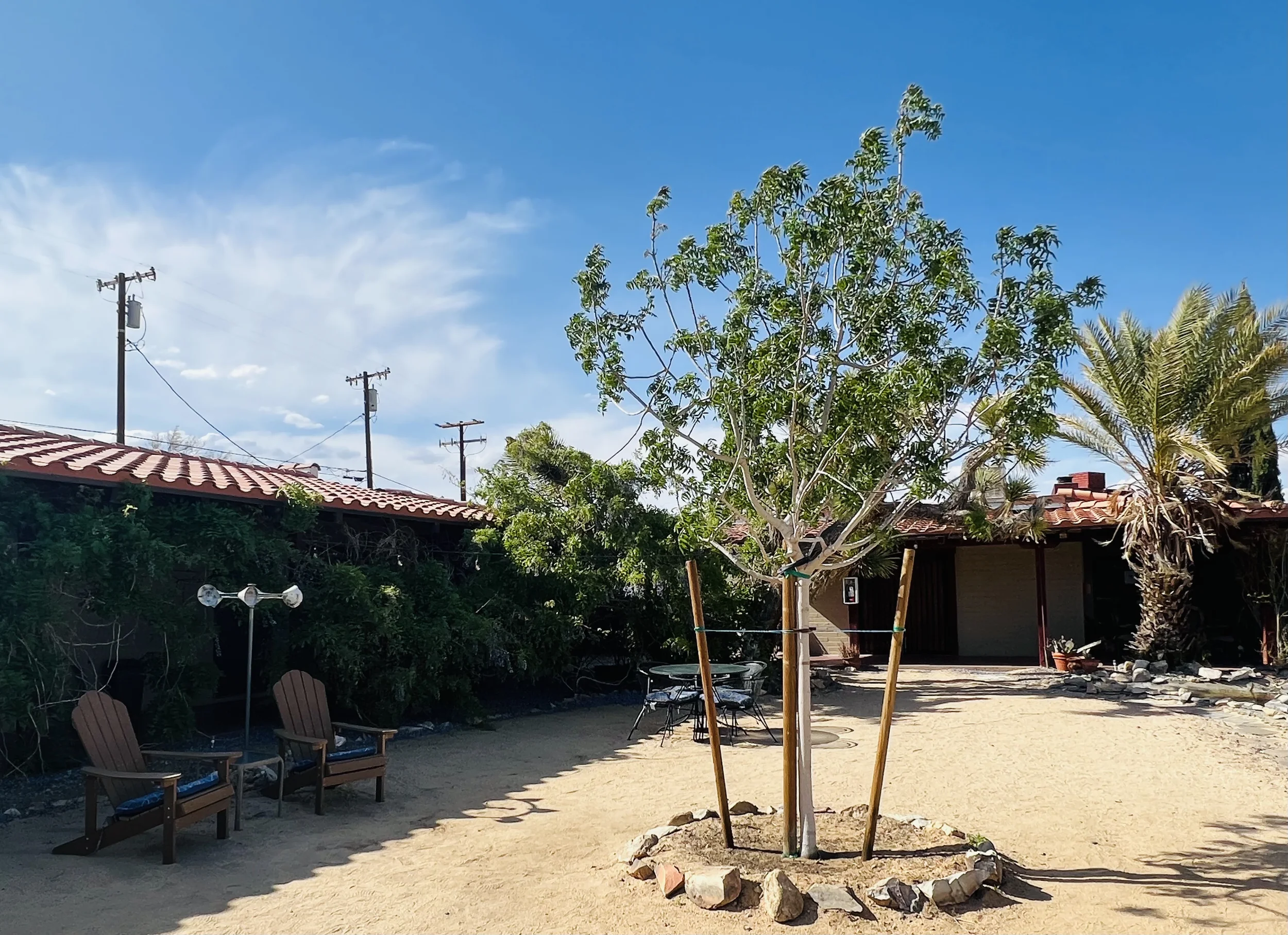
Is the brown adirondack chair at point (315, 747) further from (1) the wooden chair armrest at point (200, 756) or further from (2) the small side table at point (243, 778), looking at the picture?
(1) the wooden chair armrest at point (200, 756)

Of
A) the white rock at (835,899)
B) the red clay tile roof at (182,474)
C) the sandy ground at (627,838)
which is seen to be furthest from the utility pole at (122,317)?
the white rock at (835,899)

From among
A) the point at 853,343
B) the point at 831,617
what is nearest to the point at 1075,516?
the point at 831,617

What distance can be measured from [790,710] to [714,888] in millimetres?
1050

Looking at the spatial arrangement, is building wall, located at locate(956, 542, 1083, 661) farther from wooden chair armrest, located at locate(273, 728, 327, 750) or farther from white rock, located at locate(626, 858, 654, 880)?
white rock, located at locate(626, 858, 654, 880)

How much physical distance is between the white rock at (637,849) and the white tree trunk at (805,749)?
92 centimetres

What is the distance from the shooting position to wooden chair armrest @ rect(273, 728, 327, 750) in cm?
694

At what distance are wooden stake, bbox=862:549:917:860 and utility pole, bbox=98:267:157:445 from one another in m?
17.5

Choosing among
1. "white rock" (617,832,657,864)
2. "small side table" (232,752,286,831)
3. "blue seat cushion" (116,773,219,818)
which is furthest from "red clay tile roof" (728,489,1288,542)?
"blue seat cushion" (116,773,219,818)

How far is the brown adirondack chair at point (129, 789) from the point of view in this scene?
221 inches

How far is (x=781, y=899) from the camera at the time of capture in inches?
178

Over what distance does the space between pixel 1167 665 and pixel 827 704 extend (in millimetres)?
5966

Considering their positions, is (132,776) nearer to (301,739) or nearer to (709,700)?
(301,739)

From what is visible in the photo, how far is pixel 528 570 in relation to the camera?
1198 cm

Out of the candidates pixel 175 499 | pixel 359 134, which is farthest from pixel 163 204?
pixel 175 499
